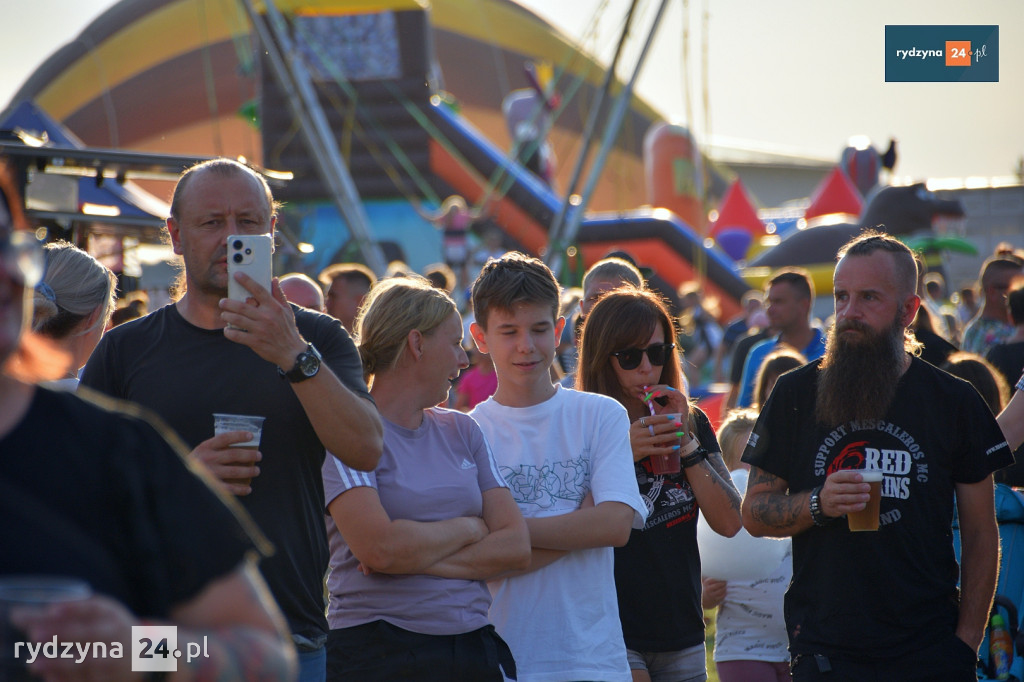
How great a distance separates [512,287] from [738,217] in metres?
26.4

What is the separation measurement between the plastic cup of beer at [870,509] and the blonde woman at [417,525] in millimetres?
1006

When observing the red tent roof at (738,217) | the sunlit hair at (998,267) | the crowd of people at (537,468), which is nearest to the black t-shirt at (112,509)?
the crowd of people at (537,468)

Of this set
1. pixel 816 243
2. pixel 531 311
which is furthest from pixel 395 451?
pixel 816 243

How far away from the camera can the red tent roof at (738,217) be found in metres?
28.6

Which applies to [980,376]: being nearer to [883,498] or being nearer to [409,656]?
[883,498]

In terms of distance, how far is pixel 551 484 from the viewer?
10.6ft

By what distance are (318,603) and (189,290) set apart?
894mm

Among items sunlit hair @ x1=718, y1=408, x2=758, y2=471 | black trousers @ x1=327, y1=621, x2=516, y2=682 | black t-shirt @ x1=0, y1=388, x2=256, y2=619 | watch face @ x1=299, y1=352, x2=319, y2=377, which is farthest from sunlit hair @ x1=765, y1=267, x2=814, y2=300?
black t-shirt @ x1=0, y1=388, x2=256, y2=619

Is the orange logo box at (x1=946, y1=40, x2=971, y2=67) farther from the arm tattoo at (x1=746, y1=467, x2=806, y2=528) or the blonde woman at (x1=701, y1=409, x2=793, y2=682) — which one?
the arm tattoo at (x1=746, y1=467, x2=806, y2=528)

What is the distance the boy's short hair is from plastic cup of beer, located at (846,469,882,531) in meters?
1.08

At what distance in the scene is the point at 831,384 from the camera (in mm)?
3336

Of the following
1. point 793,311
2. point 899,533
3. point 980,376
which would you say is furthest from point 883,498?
point 793,311

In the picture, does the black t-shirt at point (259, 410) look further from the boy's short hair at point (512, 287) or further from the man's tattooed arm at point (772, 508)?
the man's tattooed arm at point (772, 508)

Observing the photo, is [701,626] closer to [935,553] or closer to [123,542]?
[935,553]
